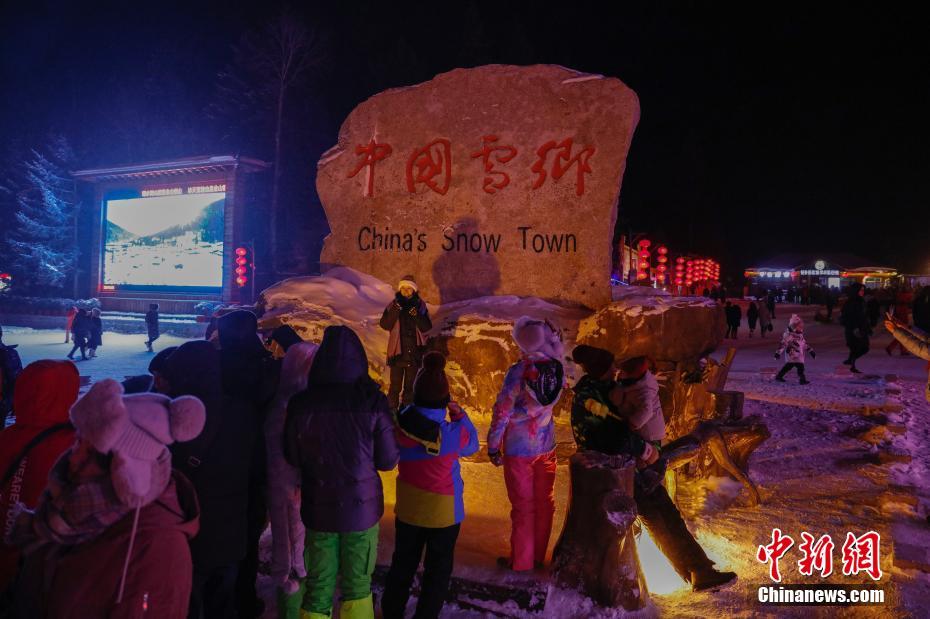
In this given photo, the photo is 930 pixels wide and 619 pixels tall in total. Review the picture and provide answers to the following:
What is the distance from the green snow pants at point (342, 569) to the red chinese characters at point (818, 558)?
3.00m

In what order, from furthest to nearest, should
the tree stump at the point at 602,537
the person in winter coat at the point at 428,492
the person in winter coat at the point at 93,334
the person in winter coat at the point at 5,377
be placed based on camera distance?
the person in winter coat at the point at 93,334
the person in winter coat at the point at 5,377
the tree stump at the point at 602,537
the person in winter coat at the point at 428,492

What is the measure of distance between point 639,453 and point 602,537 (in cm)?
57

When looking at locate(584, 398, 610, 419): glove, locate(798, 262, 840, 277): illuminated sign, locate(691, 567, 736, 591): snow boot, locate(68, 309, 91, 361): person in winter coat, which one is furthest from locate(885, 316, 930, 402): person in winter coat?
locate(798, 262, 840, 277): illuminated sign

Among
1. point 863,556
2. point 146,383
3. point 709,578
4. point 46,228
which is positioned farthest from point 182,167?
point 863,556

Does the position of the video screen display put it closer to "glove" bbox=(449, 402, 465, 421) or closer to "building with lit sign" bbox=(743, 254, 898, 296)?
"glove" bbox=(449, 402, 465, 421)

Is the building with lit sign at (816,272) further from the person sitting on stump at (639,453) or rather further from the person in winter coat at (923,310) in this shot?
the person sitting on stump at (639,453)

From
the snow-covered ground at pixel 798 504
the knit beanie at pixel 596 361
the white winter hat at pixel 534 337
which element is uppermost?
the white winter hat at pixel 534 337

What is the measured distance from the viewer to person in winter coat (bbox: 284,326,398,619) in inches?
108

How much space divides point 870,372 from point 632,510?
12742 mm

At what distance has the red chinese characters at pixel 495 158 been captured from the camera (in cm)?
671

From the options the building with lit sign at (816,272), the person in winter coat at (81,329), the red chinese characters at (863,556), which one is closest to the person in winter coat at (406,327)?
the red chinese characters at (863,556)

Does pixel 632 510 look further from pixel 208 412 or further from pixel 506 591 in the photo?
pixel 208 412

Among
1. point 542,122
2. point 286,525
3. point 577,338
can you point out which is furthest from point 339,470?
point 542,122

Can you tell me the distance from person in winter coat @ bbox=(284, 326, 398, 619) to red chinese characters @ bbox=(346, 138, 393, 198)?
4.77 meters
